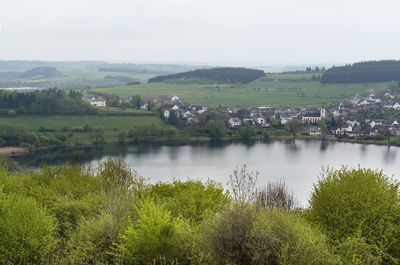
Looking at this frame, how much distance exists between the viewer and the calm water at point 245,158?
26.1 metres

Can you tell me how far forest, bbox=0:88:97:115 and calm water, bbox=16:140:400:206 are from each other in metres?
13.0

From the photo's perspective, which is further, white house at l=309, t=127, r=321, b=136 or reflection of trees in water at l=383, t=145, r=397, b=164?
white house at l=309, t=127, r=321, b=136

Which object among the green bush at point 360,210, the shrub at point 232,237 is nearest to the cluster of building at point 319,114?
the green bush at point 360,210

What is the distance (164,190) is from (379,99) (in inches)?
2089

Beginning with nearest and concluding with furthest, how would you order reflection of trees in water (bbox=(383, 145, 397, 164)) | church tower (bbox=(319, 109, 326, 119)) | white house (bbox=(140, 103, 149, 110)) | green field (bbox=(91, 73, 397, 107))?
reflection of trees in water (bbox=(383, 145, 397, 164)), church tower (bbox=(319, 109, 326, 119)), white house (bbox=(140, 103, 149, 110)), green field (bbox=(91, 73, 397, 107))

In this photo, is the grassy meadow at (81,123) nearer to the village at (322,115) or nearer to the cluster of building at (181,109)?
the cluster of building at (181,109)

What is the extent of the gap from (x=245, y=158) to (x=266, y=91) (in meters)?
39.3

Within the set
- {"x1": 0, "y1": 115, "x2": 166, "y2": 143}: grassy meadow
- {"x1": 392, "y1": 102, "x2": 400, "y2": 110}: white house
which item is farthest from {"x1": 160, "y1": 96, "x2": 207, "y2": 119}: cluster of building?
{"x1": 392, "y1": 102, "x2": 400, "y2": 110}: white house

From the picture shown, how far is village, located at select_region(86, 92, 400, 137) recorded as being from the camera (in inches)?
1756

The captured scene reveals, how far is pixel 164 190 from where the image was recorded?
1273cm

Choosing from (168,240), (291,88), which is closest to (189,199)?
(168,240)

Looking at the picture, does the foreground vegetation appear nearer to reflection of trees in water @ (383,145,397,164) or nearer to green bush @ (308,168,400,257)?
green bush @ (308,168,400,257)

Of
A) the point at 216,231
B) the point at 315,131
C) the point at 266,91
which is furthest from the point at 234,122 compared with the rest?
the point at 216,231

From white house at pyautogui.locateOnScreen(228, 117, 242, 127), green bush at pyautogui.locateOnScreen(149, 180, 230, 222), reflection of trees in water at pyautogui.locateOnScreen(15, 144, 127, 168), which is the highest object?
green bush at pyautogui.locateOnScreen(149, 180, 230, 222)
